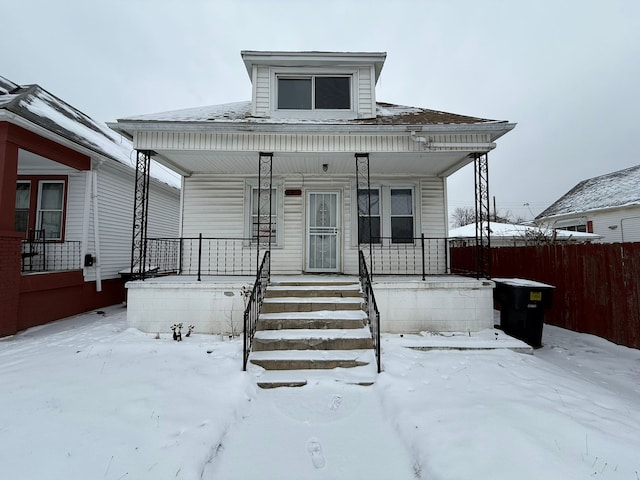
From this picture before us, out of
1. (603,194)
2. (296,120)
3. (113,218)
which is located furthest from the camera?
(603,194)

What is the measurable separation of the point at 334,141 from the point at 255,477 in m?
5.82

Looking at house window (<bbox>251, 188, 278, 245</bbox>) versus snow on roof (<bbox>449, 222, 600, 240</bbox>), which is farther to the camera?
snow on roof (<bbox>449, 222, 600, 240</bbox>)

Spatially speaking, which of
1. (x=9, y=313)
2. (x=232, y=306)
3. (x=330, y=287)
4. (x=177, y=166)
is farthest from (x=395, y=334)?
(x=9, y=313)

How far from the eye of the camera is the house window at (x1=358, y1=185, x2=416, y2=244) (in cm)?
827

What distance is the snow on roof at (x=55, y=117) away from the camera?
684 centimetres

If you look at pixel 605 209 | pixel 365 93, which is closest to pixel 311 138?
pixel 365 93

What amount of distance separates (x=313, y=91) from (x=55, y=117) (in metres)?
6.98

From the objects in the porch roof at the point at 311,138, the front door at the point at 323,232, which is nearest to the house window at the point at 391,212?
the front door at the point at 323,232

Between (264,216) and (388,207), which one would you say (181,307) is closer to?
(264,216)

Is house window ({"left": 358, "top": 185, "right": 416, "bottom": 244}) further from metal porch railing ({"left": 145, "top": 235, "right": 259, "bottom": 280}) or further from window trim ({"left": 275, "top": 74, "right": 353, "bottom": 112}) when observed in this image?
metal porch railing ({"left": 145, "top": 235, "right": 259, "bottom": 280})

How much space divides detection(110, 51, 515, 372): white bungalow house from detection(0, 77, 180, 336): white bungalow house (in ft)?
8.85

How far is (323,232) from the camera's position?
818 centimetres

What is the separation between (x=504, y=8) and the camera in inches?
746

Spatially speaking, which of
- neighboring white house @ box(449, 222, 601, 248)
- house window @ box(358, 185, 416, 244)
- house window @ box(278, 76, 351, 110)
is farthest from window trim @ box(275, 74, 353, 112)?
neighboring white house @ box(449, 222, 601, 248)
